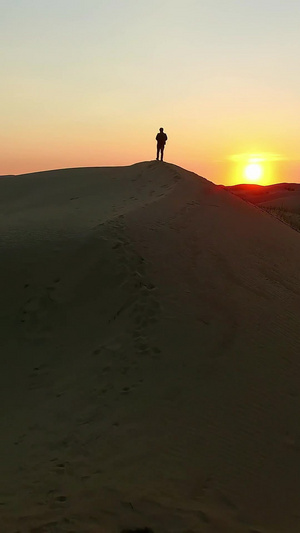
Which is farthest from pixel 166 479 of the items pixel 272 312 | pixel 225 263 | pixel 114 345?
pixel 225 263

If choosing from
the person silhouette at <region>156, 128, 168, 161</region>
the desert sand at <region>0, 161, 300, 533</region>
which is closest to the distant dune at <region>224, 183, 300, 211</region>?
the person silhouette at <region>156, 128, 168, 161</region>

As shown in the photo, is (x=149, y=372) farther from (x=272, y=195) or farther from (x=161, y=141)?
(x=272, y=195)

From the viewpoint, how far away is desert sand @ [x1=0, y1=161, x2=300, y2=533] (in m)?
3.90

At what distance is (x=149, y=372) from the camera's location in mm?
5645

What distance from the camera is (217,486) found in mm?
4055

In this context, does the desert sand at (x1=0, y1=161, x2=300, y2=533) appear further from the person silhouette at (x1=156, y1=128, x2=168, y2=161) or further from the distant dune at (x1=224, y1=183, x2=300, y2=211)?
the distant dune at (x1=224, y1=183, x2=300, y2=211)

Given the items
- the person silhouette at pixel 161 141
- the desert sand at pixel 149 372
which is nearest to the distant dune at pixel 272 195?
the person silhouette at pixel 161 141

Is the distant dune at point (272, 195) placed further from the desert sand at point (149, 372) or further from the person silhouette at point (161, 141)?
the desert sand at point (149, 372)

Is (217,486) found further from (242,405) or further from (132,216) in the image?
(132,216)

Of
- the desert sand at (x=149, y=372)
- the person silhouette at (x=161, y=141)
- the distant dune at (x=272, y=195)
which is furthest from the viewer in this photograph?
the distant dune at (x=272, y=195)

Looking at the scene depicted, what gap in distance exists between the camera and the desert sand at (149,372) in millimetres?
3900

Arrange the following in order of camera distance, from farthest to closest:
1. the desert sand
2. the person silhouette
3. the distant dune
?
1. the distant dune
2. the person silhouette
3. the desert sand

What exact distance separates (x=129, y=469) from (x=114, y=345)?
2160 mm

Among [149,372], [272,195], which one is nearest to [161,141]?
[149,372]
